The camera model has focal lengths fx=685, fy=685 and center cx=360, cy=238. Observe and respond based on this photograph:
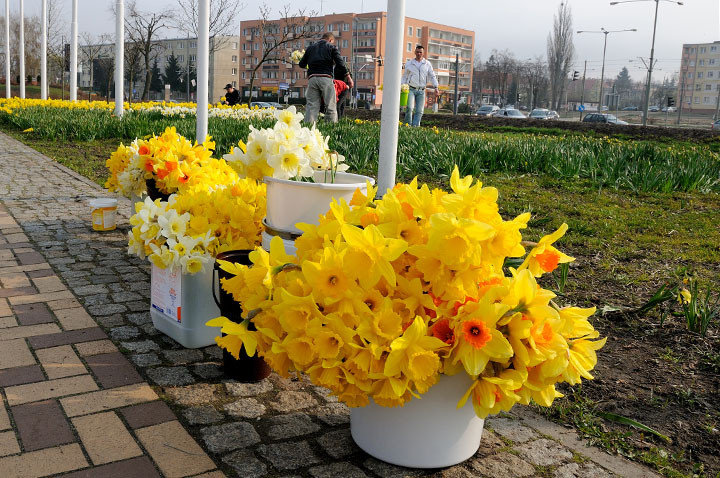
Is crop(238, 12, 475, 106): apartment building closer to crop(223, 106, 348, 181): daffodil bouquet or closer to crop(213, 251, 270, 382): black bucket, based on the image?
crop(223, 106, 348, 181): daffodil bouquet

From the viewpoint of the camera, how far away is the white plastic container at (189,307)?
3.18 meters

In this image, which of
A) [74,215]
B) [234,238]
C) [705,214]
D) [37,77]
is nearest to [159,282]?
[234,238]

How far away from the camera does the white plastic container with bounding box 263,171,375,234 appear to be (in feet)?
9.42

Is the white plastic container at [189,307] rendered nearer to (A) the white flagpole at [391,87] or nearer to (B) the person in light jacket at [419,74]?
(A) the white flagpole at [391,87]

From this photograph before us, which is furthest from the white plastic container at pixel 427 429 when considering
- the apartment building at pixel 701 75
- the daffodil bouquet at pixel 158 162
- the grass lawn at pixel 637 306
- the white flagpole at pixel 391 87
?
the apartment building at pixel 701 75

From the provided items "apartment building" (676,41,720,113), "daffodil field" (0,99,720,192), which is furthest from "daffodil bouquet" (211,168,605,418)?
"apartment building" (676,41,720,113)

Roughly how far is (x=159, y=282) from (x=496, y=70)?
317ft

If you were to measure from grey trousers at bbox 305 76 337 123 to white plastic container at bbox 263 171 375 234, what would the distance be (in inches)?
372

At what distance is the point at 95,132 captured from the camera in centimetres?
1241

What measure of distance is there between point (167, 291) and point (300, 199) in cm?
89

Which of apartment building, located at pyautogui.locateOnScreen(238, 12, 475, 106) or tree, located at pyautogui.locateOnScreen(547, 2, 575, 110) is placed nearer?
tree, located at pyautogui.locateOnScreen(547, 2, 575, 110)

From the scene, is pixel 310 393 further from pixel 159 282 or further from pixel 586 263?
pixel 586 263

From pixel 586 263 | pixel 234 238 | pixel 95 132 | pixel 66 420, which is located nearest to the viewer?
pixel 66 420

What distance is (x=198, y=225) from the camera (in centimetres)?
316
